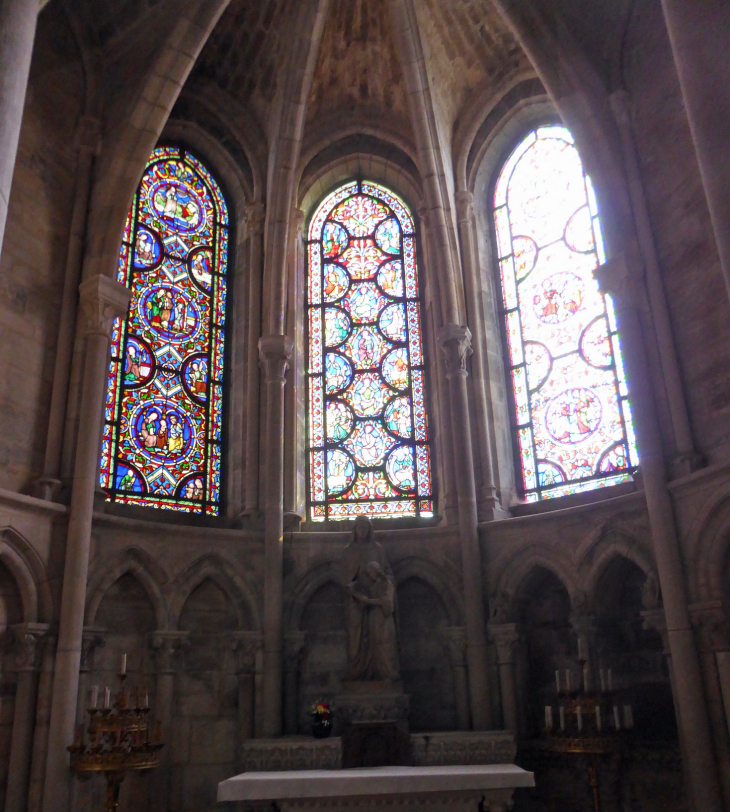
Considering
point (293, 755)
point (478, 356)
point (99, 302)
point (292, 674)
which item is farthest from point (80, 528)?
point (478, 356)

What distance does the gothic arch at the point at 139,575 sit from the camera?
9.87m

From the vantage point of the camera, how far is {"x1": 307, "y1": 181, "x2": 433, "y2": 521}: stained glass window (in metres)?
12.5

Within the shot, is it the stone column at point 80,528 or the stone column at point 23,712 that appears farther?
the stone column at point 80,528

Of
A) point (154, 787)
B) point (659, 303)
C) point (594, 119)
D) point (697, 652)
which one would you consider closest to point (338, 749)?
point (154, 787)

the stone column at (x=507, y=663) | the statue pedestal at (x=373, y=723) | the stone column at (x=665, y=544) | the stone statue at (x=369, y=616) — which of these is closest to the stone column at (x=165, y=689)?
the statue pedestal at (x=373, y=723)

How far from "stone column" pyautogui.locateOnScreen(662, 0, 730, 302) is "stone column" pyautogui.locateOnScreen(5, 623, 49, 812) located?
7.54 metres

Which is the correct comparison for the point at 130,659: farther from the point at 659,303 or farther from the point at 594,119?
the point at 594,119

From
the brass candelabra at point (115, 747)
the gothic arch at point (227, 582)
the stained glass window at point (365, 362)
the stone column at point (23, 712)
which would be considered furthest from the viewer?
the stained glass window at point (365, 362)

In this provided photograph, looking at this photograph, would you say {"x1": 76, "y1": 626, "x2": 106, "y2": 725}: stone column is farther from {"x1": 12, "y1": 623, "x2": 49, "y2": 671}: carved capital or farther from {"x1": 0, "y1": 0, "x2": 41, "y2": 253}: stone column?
{"x1": 0, "y1": 0, "x2": 41, "y2": 253}: stone column

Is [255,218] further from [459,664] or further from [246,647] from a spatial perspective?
[459,664]

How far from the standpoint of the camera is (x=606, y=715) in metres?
8.73

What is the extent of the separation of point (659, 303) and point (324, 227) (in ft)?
20.6

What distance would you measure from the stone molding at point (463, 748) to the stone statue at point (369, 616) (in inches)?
31.9

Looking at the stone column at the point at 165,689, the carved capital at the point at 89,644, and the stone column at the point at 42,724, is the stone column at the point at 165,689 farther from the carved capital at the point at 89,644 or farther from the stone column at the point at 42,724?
the stone column at the point at 42,724
